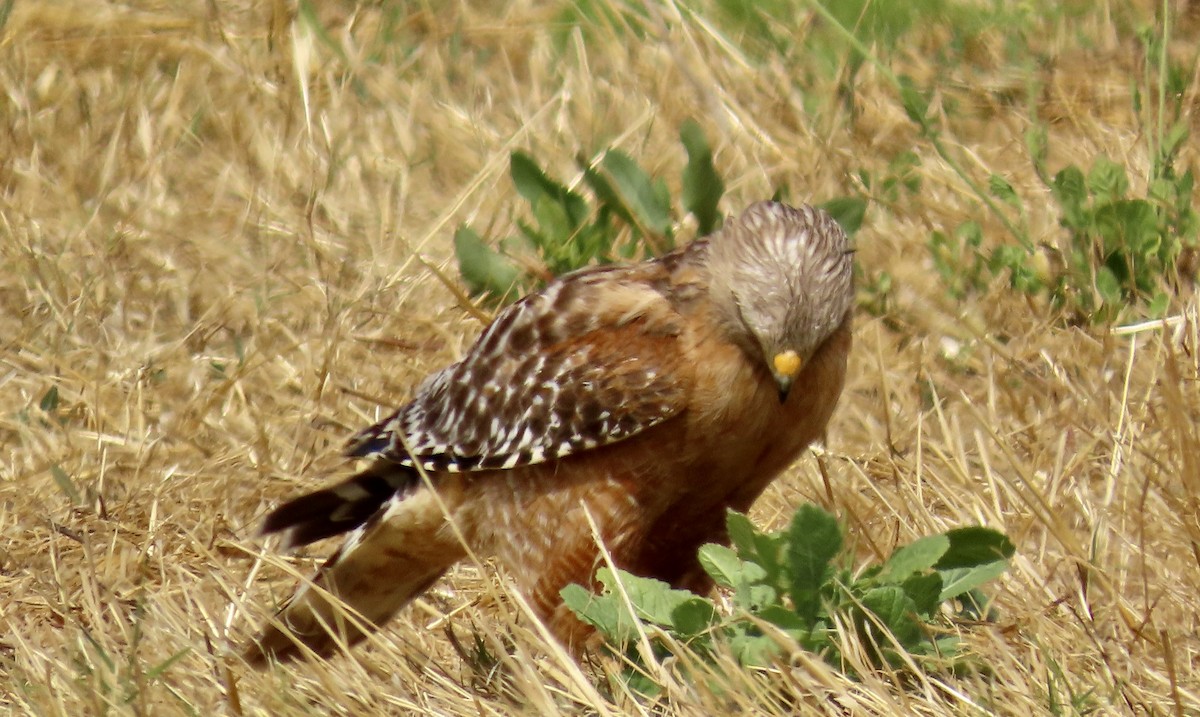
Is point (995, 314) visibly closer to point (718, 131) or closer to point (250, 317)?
point (718, 131)

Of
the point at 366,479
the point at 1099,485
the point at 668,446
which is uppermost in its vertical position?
the point at 668,446

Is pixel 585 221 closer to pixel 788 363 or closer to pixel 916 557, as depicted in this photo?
pixel 788 363

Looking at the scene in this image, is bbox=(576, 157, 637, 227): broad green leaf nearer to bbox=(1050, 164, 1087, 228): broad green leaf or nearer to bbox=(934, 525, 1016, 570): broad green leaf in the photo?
bbox=(1050, 164, 1087, 228): broad green leaf

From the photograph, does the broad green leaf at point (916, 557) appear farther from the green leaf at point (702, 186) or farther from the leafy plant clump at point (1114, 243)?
the green leaf at point (702, 186)

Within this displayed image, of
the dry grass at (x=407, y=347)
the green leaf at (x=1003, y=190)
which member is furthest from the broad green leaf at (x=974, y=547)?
the green leaf at (x=1003, y=190)

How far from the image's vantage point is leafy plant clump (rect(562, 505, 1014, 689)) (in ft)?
10.6

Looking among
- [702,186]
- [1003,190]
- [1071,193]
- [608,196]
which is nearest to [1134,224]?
[1071,193]

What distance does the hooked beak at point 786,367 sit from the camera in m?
3.60

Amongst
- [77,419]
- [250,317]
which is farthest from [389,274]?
[77,419]

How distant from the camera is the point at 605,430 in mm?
3961

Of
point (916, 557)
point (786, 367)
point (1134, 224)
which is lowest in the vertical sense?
point (1134, 224)

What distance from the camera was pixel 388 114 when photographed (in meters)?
7.00

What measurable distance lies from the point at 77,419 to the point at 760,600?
2691 mm

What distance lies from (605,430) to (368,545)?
0.81m
